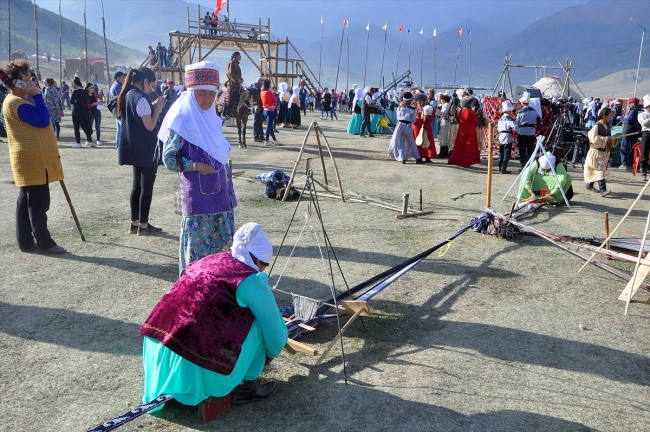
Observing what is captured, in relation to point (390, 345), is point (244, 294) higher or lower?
higher

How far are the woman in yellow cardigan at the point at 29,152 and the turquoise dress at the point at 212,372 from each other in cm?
303

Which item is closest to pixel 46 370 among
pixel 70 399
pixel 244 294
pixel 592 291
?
pixel 70 399

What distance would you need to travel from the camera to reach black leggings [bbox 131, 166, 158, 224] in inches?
230

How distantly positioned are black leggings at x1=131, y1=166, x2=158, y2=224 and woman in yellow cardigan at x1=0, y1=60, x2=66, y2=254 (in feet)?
2.41

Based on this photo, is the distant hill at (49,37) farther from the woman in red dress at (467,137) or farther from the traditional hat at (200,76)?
the traditional hat at (200,76)

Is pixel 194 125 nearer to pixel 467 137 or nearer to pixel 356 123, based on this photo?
pixel 467 137

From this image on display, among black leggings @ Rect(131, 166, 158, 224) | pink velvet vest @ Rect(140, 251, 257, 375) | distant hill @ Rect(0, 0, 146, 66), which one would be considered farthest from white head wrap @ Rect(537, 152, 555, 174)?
distant hill @ Rect(0, 0, 146, 66)

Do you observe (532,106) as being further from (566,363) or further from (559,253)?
(566,363)

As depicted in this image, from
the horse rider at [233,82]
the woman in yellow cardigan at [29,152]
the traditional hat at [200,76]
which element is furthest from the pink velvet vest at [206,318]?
the horse rider at [233,82]

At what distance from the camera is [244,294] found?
9.30 ft

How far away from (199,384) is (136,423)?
42 cm

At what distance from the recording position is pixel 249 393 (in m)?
3.11

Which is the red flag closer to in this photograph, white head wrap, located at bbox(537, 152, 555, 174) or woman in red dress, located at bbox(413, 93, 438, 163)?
woman in red dress, located at bbox(413, 93, 438, 163)

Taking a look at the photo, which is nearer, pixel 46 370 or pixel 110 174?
pixel 46 370
